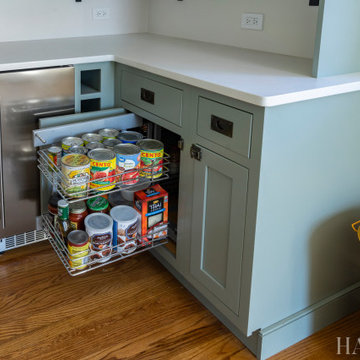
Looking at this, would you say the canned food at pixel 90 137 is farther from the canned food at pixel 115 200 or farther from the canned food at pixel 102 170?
the canned food at pixel 115 200

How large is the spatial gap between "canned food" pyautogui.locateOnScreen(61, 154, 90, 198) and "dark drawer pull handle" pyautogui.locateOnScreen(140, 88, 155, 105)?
38 centimetres

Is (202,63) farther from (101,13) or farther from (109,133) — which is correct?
(101,13)

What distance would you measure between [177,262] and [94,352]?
49 centimetres

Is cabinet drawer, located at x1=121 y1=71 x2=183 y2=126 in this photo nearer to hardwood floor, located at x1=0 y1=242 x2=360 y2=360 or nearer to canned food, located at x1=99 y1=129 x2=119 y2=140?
canned food, located at x1=99 y1=129 x2=119 y2=140

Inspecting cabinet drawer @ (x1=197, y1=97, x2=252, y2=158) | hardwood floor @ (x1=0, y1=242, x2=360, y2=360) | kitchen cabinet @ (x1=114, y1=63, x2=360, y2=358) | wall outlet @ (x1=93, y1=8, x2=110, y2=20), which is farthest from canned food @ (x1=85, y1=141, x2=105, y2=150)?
wall outlet @ (x1=93, y1=8, x2=110, y2=20)

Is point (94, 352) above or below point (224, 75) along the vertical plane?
below

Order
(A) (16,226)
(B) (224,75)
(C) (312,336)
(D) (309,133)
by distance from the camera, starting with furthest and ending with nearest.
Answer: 1. (A) (16,226)
2. (C) (312,336)
3. (B) (224,75)
4. (D) (309,133)

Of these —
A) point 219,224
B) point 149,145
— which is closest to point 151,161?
point 149,145

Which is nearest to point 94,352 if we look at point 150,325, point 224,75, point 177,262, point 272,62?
point 150,325

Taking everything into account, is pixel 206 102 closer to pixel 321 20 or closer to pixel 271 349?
pixel 321 20

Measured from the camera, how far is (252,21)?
7.18 feet

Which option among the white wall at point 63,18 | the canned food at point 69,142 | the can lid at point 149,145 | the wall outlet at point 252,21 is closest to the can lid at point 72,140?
the canned food at point 69,142

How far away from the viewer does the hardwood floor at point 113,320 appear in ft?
5.51

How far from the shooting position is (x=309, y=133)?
1.47 meters
